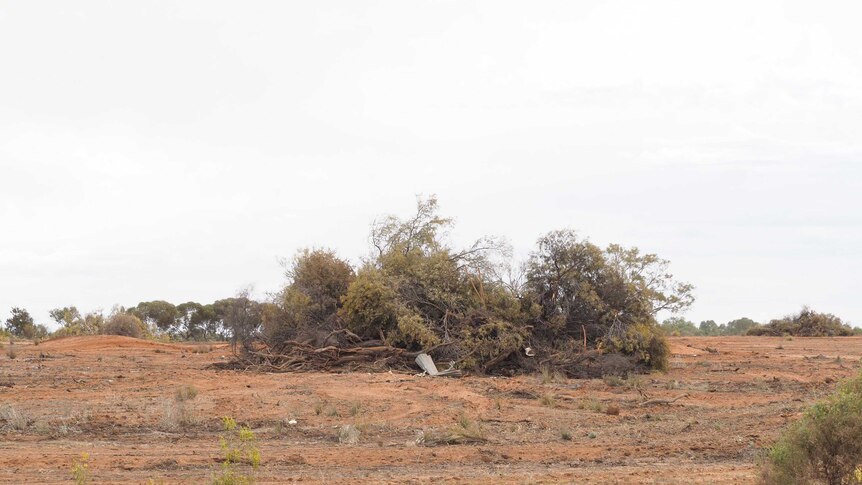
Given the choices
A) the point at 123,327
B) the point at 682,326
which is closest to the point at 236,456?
the point at 123,327

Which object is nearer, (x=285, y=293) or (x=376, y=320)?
(x=376, y=320)

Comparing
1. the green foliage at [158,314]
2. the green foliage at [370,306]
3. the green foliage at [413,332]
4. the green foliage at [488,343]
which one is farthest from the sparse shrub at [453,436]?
the green foliage at [158,314]

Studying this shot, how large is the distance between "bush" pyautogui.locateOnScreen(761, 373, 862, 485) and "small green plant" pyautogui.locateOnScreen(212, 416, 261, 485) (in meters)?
4.78

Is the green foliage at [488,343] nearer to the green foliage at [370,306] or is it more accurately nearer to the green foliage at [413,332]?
the green foliage at [413,332]

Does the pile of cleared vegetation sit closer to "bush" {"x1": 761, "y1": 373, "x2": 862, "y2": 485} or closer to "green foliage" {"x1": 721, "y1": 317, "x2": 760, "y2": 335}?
"green foliage" {"x1": 721, "y1": 317, "x2": 760, "y2": 335}

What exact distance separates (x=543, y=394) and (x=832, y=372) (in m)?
10.6

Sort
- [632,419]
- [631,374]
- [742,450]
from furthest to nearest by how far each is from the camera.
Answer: [631,374], [632,419], [742,450]

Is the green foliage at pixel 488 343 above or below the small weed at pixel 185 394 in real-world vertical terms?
above

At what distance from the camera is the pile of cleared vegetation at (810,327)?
5369 centimetres

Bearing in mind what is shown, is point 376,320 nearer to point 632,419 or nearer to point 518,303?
point 518,303

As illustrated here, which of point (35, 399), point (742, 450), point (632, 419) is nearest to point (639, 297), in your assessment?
point (632, 419)

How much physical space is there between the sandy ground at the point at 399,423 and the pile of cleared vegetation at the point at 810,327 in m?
29.9

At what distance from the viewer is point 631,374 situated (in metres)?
23.0

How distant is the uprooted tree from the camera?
77.1 ft
